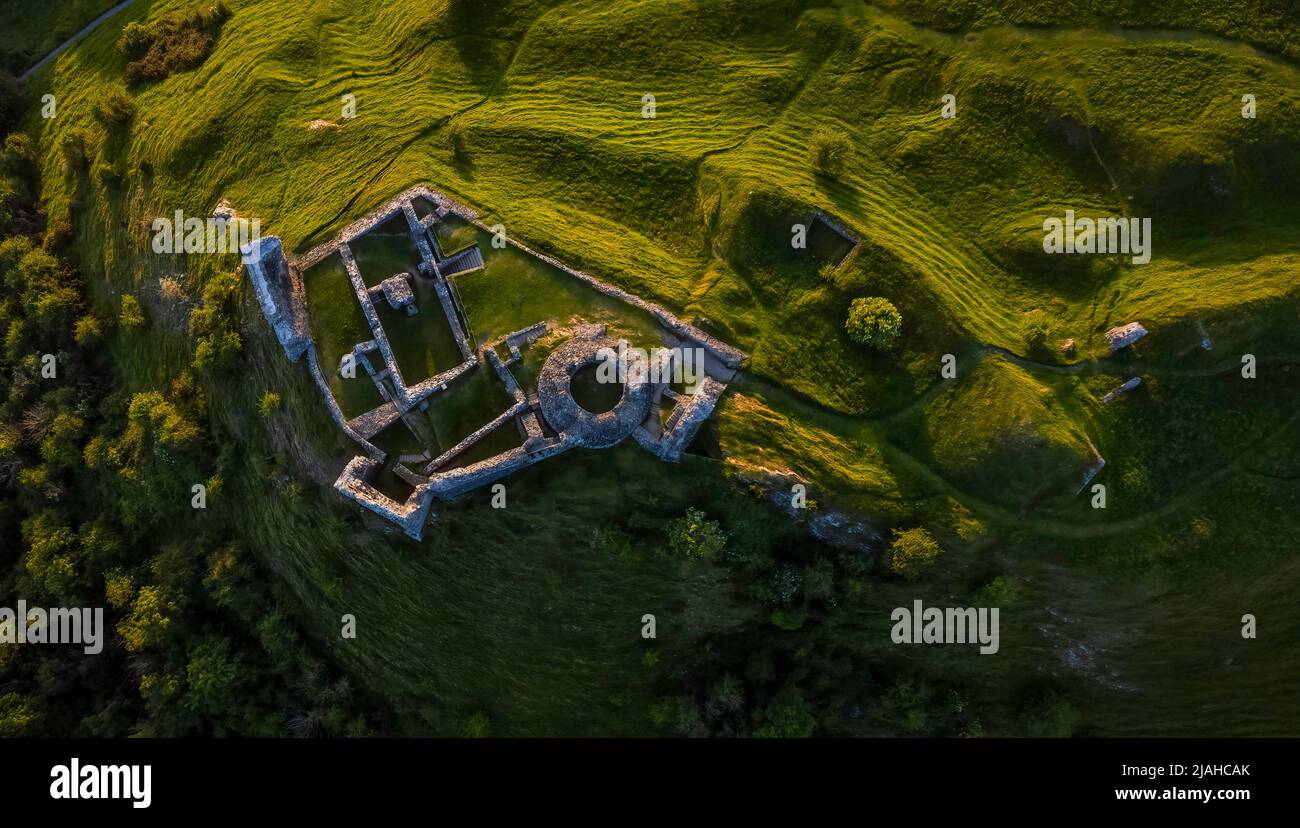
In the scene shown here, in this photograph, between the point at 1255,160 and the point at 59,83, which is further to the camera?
the point at 59,83

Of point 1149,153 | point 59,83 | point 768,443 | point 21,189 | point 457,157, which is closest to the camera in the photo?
point 768,443

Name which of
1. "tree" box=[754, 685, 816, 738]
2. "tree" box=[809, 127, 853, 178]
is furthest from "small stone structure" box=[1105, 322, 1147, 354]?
"tree" box=[754, 685, 816, 738]

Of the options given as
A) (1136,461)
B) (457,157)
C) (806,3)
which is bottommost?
(1136,461)

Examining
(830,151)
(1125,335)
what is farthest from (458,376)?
(1125,335)

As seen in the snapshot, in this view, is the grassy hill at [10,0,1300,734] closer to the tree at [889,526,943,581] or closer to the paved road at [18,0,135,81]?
the tree at [889,526,943,581]

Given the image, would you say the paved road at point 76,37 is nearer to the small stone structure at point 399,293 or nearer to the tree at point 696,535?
the small stone structure at point 399,293

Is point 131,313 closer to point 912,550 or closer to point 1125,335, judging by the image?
point 912,550
